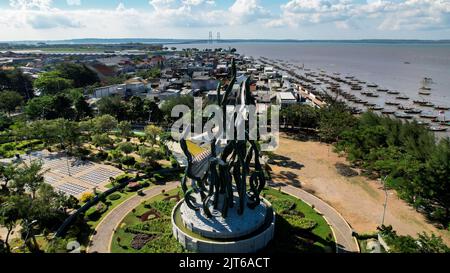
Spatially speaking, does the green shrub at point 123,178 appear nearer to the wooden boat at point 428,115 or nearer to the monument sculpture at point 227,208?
the monument sculpture at point 227,208

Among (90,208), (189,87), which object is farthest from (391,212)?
(189,87)

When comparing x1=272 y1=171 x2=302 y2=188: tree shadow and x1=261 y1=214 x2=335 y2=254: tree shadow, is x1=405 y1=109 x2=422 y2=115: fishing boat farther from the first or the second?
x1=261 y1=214 x2=335 y2=254: tree shadow

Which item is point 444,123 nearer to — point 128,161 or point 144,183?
point 144,183

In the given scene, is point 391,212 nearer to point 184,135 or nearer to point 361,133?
point 361,133

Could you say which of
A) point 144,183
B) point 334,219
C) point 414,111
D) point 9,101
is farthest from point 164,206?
point 414,111

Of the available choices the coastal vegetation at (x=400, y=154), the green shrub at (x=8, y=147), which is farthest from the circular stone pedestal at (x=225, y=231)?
the green shrub at (x=8, y=147)
